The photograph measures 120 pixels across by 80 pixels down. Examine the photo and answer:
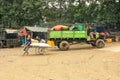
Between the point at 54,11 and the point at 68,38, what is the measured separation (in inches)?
673

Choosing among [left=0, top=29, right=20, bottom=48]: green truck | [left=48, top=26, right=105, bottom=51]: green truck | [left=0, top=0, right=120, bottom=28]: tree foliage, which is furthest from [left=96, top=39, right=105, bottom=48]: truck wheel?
[left=0, top=29, right=20, bottom=48]: green truck

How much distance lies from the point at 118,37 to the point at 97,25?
3.16 metres

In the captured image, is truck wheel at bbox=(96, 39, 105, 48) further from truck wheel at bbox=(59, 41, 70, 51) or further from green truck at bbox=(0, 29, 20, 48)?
green truck at bbox=(0, 29, 20, 48)

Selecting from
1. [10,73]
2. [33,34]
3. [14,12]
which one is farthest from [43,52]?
[14,12]

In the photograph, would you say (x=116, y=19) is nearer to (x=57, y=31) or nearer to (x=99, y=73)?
(x=57, y=31)

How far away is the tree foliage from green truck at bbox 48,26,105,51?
1037 cm

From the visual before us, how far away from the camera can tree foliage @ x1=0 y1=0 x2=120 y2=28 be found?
1384 inches

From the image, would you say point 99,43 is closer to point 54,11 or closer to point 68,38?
point 68,38

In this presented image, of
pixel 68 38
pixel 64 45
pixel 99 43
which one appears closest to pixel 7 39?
pixel 68 38

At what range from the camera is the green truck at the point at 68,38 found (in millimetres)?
23672

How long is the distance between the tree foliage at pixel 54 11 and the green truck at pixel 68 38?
1037 centimetres

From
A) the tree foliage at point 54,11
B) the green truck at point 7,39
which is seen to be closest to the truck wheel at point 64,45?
the green truck at point 7,39

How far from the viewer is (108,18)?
34.3m

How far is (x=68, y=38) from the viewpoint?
24.1 meters
